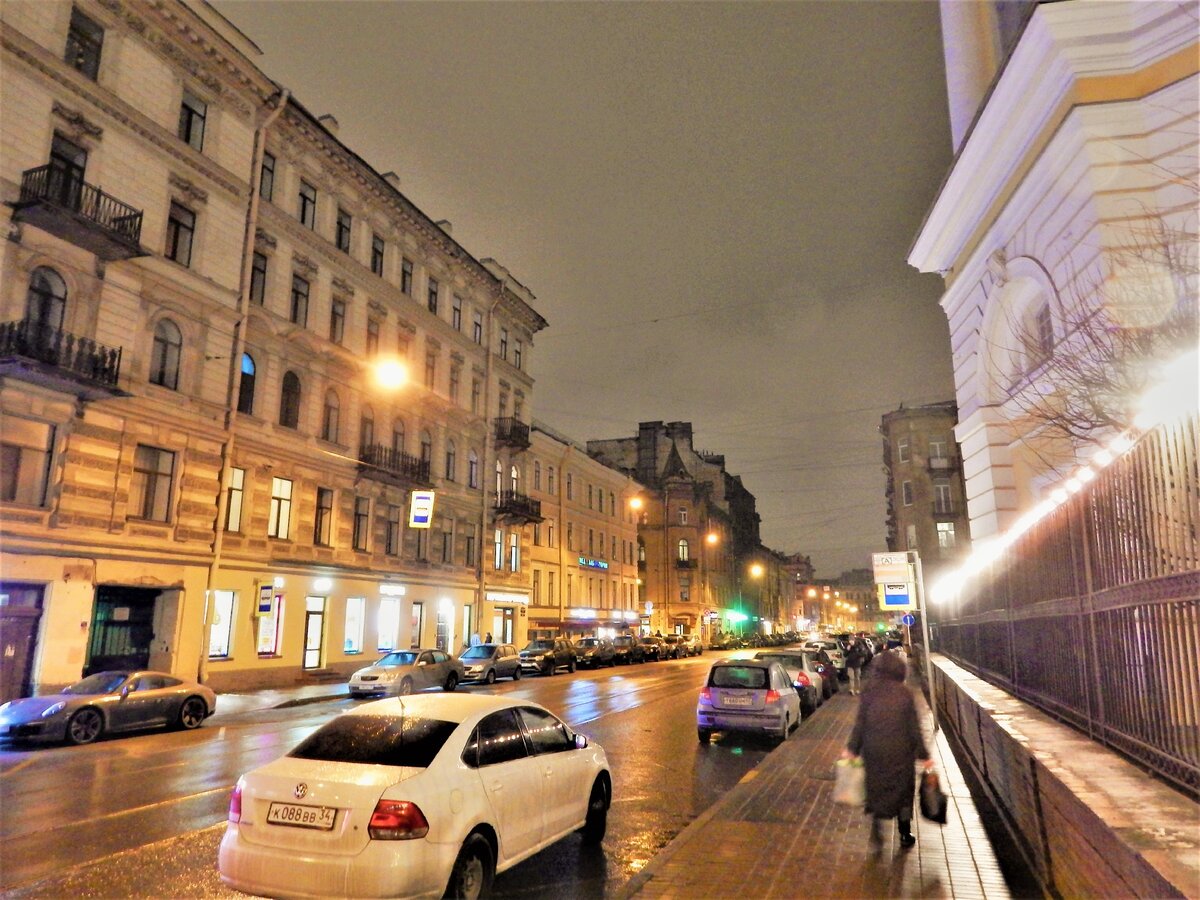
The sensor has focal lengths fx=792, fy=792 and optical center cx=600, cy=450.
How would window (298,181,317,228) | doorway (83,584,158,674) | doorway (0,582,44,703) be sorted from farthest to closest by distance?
1. window (298,181,317,228)
2. doorway (83,584,158,674)
3. doorway (0,582,44,703)

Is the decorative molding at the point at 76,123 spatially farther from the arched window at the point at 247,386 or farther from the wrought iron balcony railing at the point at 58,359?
the arched window at the point at 247,386

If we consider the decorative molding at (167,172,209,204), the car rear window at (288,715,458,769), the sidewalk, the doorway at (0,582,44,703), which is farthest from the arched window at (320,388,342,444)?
the car rear window at (288,715,458,769)

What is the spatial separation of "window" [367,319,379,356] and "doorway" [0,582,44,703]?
16.4m

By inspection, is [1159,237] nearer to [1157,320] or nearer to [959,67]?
[1157,320]

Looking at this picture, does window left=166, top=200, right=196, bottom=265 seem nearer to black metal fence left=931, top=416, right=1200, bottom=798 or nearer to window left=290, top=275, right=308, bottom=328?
window left=290, top=275, right=308, bottom=328

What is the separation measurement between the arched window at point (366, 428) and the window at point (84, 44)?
1468cm

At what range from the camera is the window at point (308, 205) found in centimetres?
3063

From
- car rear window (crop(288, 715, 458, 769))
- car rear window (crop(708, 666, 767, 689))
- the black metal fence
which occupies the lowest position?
car rear window (crop(708, 666, 767, 689))

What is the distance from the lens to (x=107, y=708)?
49.9 ft

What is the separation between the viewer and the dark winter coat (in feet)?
22.2

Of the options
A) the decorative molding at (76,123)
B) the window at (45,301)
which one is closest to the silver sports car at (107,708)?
the window at (45,301)

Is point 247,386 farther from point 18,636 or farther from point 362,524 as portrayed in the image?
point 18,636

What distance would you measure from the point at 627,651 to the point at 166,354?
30.6 meters

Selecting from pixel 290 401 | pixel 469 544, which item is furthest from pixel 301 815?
pixel 469 544
